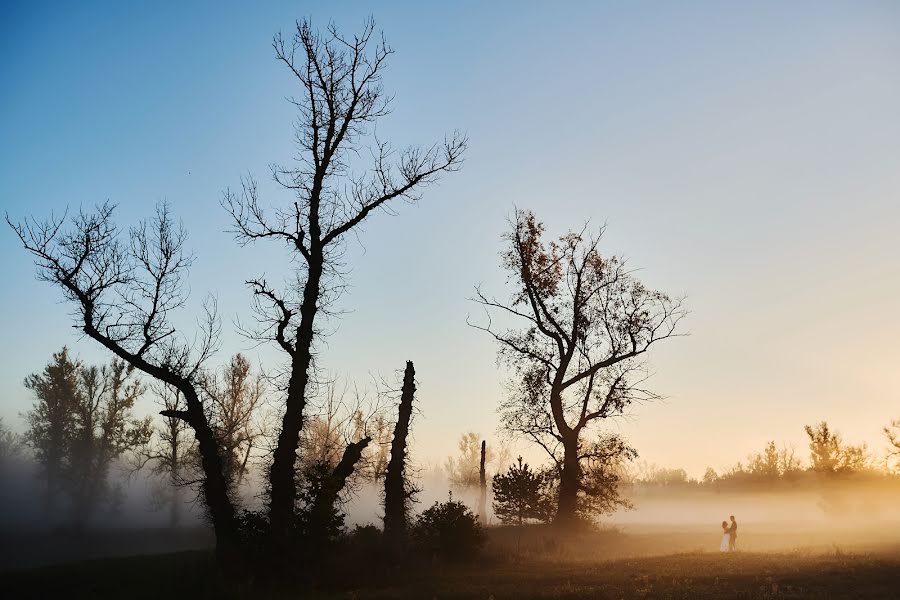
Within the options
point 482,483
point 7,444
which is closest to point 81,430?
point 482,483

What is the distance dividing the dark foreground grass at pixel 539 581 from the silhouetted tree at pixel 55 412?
151 ft

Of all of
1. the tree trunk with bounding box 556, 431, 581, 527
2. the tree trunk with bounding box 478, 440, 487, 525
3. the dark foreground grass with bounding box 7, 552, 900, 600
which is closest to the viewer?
the dark foreground grass with bounding box 7, 552, 900, 600

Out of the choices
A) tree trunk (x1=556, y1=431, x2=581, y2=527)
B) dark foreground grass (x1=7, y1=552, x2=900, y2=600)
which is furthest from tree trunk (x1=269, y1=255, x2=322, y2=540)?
tree trunk (x1=556, y1=431, x2=581, y2=527)

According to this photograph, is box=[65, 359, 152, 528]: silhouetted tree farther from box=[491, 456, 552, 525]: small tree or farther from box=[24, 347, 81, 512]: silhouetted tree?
box=[491, 456, 552, 525]: small tree

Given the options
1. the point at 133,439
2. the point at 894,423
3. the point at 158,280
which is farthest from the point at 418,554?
the point at 894,423

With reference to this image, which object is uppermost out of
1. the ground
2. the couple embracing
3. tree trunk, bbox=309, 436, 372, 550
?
tree trunk, bbox=309, 436, 372, 550

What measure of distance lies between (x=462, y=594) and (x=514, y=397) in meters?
18.7

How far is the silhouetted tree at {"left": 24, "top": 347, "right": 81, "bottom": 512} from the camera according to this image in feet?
177

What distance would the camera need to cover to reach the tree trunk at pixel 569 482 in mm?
28031

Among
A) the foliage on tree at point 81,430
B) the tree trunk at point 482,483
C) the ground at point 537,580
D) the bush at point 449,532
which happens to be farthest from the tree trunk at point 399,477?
the foliage on tree at point 81,430

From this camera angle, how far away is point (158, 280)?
1858 cm

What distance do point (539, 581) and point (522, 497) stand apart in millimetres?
18920

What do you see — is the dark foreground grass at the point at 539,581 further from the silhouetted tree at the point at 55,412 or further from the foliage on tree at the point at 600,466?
the silhouetted tree at the point at 55,412

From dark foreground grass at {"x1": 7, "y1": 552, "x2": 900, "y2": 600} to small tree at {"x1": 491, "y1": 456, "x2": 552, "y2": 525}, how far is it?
49.1 ft
